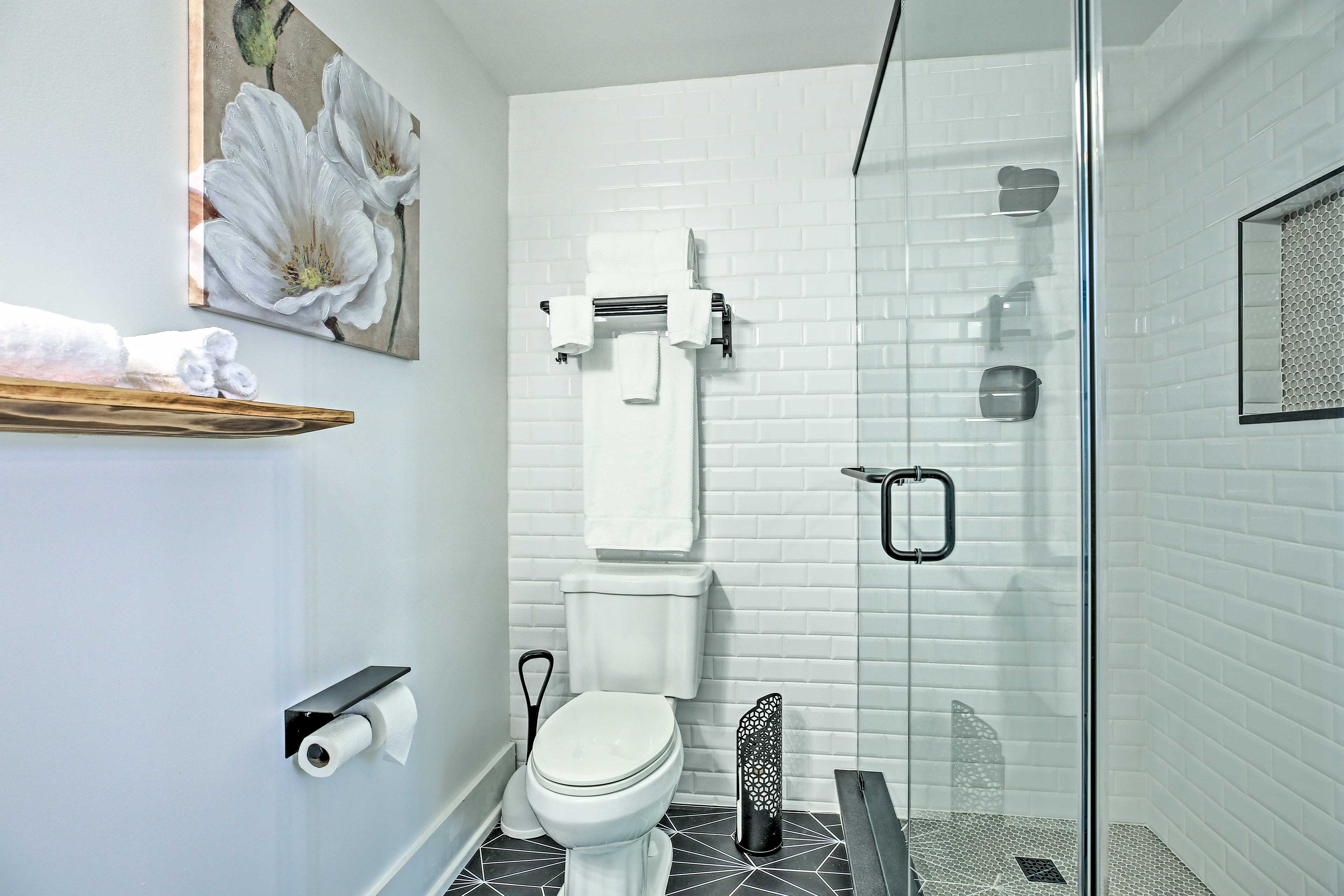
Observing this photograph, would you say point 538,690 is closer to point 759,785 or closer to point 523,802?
point 523,802

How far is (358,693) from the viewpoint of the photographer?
1388mm

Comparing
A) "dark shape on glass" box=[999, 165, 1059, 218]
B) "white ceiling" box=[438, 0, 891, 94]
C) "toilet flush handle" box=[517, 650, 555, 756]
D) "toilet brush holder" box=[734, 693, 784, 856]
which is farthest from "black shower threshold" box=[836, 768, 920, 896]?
"white ceiling" box=[438, 0, 891, 94]

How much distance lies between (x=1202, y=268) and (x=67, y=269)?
4.24 feet

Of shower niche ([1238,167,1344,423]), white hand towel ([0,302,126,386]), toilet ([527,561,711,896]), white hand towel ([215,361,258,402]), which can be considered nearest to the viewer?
shower niche ([1238,167,1344,423])

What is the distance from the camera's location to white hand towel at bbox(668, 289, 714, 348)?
208cm

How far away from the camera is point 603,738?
1.68 meters

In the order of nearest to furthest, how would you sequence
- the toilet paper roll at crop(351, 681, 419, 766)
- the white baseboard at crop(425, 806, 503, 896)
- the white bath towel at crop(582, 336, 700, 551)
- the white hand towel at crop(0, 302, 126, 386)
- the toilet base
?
1. the white hand towel at crop(0, 302, 126, 386)
2. the toilet paper roll at crop(351, 681, 419, 766)
3. the toilet base
4. the white baseboard at crop(425, 806, 503, 896)
5. the white bath towel at crop(582, 336, 700, 551)

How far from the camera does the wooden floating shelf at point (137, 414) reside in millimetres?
637

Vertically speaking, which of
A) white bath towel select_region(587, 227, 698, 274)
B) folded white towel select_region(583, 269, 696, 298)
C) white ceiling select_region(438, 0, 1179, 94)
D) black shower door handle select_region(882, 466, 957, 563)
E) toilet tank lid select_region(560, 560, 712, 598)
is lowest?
toilet tank lid select_region(560, 560, 712, 598)

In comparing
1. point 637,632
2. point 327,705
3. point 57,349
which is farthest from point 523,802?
point 57,349

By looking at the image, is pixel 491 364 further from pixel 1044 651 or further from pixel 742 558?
pixel 1044 651

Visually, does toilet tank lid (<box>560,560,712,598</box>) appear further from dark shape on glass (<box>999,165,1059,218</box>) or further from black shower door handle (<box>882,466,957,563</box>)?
dark shape on glass (<box>999,165,1059,218</box>)

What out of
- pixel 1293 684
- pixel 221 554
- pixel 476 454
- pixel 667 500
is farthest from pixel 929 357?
pixel 476 454

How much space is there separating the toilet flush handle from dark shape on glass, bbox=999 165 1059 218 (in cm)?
168
